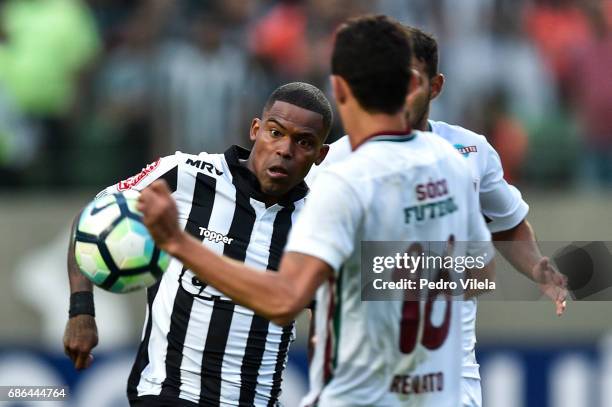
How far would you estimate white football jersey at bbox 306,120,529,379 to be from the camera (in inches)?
242

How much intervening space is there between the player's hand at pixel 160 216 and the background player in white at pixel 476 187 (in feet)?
5.90

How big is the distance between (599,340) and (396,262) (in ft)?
18.7

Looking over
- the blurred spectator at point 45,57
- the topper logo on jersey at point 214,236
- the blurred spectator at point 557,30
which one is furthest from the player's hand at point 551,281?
the blurred spectator at point 45,57

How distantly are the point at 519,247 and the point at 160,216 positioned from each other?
2.69 m

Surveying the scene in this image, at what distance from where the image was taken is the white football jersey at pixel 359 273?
4336 millimetres

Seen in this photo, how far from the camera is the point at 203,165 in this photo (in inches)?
241

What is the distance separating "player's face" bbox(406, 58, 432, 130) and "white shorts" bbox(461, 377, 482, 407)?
130 centimetres

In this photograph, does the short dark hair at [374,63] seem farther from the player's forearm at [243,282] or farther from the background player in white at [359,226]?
the player's forearm at [243,282]

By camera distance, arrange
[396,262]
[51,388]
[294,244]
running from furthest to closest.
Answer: [51,388] → [396,262] → [294,244]

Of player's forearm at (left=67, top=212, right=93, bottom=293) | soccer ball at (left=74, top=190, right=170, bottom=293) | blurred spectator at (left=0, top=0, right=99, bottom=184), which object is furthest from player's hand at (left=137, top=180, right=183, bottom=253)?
blurred spectator at (left=0, top=0, right=99, bottom=184)

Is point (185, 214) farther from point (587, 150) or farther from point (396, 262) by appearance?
point (587, 150)

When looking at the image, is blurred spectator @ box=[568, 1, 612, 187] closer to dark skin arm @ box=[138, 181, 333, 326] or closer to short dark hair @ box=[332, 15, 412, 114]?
short dark hair @ box=[332, 15, 412, 114]

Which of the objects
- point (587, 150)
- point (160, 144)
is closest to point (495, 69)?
point (587, 150)

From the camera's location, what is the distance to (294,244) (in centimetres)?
431
